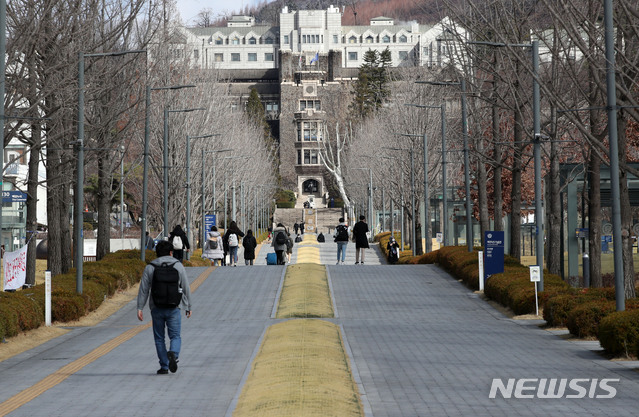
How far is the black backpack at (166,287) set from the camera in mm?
13016

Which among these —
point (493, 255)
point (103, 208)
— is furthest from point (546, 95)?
point (103, 208)

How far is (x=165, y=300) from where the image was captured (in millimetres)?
13008

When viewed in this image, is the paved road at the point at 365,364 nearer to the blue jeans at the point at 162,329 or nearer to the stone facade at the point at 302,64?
the blue jeans at the point at 162,329

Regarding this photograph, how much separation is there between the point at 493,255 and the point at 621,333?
1349 centimetres

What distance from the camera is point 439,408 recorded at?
1044 centimetres

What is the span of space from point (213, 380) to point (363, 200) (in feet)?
303

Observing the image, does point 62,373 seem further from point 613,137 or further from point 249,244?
point 249,244

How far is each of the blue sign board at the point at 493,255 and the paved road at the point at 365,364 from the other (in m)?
1.58

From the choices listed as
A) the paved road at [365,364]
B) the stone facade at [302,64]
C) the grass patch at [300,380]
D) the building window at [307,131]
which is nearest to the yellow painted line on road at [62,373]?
the paved road at [365,364]

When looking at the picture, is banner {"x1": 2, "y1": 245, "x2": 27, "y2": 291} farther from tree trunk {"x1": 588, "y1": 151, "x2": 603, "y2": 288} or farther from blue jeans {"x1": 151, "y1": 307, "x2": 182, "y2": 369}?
tree trunk {"x1": 588, "y1": 151, "x2": 603, "y2": 288}

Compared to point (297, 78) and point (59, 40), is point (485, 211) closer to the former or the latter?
point (59, 40)

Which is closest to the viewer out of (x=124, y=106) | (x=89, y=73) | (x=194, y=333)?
(x=194, y=333)

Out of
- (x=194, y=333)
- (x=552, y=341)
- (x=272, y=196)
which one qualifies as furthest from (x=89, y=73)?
(x=272, y=196)

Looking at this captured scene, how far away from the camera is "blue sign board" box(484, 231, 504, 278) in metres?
28.0
